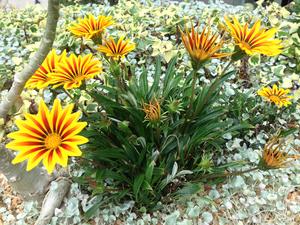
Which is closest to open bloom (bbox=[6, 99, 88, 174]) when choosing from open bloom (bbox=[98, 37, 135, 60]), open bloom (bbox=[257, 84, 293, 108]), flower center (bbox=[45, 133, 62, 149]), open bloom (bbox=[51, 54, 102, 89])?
flower center (bbox=[45, 133, 62, 149])

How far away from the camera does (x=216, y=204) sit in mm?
1780

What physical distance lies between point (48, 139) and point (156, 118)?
39cm

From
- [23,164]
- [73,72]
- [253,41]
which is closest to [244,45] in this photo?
[253,41]

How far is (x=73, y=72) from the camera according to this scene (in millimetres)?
1445

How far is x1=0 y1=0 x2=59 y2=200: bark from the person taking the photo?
1195mm

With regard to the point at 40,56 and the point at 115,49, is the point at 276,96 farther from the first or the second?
the point at 40,56

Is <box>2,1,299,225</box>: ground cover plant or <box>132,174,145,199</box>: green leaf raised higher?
<box>2,1,299,225</box>: ground cover plant

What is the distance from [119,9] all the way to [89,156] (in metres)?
1.82

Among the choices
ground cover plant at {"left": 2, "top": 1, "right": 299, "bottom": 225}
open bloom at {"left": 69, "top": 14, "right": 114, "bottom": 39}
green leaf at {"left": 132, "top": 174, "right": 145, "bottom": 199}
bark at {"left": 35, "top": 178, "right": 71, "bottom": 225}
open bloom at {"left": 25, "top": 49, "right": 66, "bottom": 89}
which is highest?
open bloom at {"left": 69, "top": 14, "right": 114, "bottom": 39}

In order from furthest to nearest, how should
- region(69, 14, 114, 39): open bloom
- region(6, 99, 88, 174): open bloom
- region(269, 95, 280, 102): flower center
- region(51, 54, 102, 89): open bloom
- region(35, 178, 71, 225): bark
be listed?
region(269, 95, 280, 102): flower center, region(35, 178, 71, 225): bark, region(69, 14, 114, 39): open bloom, region(51, 54, 102, 89): open bloom, region(6, 99, 88, 174): open bloom

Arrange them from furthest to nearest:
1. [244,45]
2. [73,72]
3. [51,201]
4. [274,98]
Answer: [274,98] → [51,201] → [73,72] → [244,45]

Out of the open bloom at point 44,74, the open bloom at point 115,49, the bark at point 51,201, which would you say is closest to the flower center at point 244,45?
the open bloom at point 115,49

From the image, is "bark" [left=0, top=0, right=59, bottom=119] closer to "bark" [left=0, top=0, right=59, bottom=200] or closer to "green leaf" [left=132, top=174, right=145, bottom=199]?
"bark" [left=0, top=0, right=59, bottom=200]

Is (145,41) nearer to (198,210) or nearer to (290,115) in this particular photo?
(290,115)
